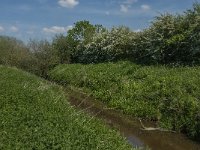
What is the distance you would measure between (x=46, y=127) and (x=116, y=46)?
1032 inches

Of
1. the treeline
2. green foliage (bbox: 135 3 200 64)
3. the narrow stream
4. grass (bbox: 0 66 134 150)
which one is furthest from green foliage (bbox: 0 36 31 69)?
grass (bbox: 0 66 134 150)

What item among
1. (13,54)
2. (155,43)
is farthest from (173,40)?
(13,54)

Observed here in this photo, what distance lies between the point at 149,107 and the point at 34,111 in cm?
809

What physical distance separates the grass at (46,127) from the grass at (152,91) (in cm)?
456

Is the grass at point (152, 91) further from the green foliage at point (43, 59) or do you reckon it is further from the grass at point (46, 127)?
the green foliage at point (43, 59)

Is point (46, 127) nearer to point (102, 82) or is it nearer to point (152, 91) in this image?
point (152, 91)

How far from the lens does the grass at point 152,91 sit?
20922 millimetres

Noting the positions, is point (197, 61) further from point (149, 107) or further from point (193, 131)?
point (193, 131)

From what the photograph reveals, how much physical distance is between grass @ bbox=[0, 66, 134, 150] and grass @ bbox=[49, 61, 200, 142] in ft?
15.0

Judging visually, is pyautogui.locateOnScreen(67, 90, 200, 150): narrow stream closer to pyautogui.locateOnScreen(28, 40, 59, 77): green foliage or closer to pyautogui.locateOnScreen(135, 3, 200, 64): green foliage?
pyautogui.locateOnScreen(135, 3, 200, 64): green foliage

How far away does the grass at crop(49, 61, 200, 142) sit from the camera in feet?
68.6

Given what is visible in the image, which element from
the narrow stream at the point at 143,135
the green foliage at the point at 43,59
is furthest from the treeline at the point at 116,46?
the narrow stream at the point at 143,135

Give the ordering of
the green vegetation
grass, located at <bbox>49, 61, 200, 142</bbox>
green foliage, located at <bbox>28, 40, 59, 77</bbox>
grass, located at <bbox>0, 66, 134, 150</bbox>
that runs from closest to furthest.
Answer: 1. grass, located at <bbox>0, 66, 134, 150</bbox>
2. the green vegetation
3. grass, located at <bbox>49, 61, 200, 142</bbox>
4. green foliage, located at <bbox>28, 40, 59, 77</bbox>

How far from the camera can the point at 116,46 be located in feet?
132
